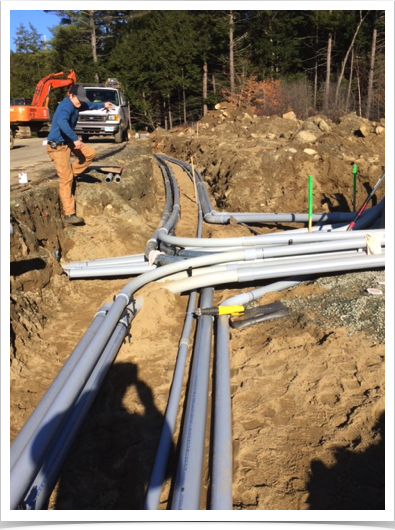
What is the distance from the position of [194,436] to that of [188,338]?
1747 mm

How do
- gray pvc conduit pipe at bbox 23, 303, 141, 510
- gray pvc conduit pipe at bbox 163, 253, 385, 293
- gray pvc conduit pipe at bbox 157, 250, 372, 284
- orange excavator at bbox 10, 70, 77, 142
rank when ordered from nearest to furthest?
gray pvc conduit pipe at bbox 23, 303, 141, 510
gray pvc conduit pipe at bbox 163, 253, 385, 293
gray pvc conduit pipe at bbox 157, 250, 372, 284
orange excavator at bbox 10, 70, 77, 142

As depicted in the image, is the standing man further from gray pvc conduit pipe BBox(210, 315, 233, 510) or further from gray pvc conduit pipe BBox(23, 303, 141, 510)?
gray pvc conduit pipe BBox(210, 315, 233, 510)

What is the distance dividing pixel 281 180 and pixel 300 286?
7.24 m

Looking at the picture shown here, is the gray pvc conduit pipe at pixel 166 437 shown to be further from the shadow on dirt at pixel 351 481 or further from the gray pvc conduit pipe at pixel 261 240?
the gray pvc conduit pipe at pixel 261 240

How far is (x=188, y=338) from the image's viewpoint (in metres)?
5.18

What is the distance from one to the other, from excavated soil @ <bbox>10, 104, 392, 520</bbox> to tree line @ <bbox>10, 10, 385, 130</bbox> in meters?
25.7

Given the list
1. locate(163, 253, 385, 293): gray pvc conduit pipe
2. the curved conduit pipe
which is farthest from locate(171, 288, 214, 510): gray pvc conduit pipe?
the curved conduit pipe

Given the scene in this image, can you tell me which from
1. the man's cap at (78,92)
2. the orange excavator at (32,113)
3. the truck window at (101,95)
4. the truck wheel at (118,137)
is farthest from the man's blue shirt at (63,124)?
the truck window at (101,95)

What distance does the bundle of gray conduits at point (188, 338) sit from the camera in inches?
124

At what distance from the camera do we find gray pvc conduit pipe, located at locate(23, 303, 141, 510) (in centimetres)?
314

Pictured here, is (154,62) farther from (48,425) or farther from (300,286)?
(48,425)

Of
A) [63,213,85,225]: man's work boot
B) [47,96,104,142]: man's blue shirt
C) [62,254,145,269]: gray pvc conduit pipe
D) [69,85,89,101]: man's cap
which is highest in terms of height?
[69,85,89,101]: man's cap

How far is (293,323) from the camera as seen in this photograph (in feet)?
17.9

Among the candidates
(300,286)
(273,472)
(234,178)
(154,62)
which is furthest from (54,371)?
(154,62)
